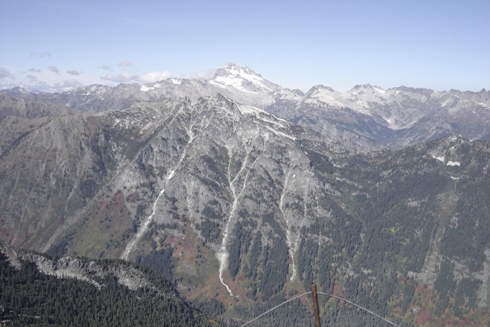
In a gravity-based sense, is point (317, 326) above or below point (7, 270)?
above

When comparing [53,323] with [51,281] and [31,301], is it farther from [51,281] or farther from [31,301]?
[51,281]

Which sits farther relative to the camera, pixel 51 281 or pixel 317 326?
pixel 51 281

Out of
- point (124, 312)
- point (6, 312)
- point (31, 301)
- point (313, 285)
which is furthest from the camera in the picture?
point (124, 312)

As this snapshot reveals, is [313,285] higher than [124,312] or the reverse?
higher

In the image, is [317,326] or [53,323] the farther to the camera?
[53,323]

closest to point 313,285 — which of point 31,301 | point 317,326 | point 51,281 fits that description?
point 317,326

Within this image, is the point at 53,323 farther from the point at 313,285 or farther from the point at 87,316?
the point at 313,285

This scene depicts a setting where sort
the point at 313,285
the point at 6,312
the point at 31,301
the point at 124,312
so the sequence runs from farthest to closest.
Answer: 1. the point at 124,312
2. the point at 31,301
3. the point at 6,312
4. the point at 313,285

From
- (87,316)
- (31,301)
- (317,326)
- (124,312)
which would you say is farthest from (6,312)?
(317,326)

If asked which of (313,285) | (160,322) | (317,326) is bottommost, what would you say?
(160,322)
